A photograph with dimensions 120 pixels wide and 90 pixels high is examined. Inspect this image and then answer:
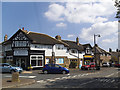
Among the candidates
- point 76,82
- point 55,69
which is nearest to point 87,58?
point 55,69

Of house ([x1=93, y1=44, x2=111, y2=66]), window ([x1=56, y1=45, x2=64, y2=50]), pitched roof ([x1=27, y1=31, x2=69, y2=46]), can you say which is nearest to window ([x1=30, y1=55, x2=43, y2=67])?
pitched roof ([x1=27, y1=31, x2=69, y2=46])

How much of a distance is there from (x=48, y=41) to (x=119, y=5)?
22225 mm

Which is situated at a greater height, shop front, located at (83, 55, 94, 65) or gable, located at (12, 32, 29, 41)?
gable, located at (12, 32, 29, 41)

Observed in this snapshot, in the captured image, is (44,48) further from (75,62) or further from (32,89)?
(32,89)

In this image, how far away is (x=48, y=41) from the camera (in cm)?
3397

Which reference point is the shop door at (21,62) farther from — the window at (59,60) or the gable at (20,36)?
the window at (59,60)

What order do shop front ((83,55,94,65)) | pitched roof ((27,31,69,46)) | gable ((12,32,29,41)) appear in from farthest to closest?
shop front ((83,55,94,65))
pitched roof ((27,31,69,46))
gable ((12,32,29,41))

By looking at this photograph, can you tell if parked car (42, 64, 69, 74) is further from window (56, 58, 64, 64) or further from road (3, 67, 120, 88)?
window (56, 58, 64, 64)

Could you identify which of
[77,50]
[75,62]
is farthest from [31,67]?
[77,50]

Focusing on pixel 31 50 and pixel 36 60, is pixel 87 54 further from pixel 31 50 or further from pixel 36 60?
pixel 31 50

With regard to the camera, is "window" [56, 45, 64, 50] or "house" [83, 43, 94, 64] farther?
"house" [83, 43, 94, 64]

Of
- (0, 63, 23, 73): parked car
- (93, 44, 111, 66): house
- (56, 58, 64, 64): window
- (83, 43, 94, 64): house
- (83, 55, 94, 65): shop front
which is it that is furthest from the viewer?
(93, 44, 111, 66): house

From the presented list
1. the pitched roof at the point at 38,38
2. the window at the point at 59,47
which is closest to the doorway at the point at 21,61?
the pitched roof at the point at 38,38

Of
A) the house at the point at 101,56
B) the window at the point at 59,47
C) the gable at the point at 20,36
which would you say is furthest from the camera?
the house at the point at 101,56
